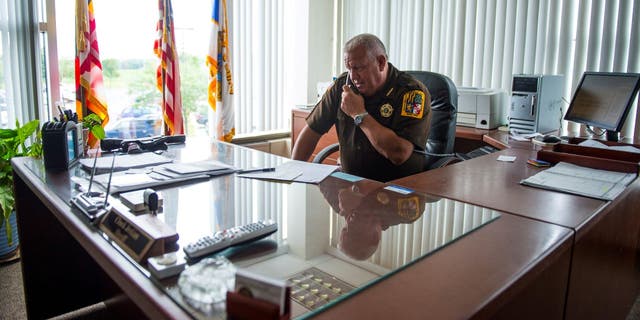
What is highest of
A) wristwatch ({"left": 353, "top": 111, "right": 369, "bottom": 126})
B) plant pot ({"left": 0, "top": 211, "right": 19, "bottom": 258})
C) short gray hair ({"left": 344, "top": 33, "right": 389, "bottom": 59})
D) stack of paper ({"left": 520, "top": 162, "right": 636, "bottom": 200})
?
short gray hair ({"left": 344, "top": 33, "right": 389, "bottom": 59})

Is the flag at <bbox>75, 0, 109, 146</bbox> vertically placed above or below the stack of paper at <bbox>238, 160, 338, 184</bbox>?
above

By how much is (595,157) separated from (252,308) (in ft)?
5.42

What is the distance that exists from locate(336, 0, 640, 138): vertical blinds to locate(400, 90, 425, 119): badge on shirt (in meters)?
1.36

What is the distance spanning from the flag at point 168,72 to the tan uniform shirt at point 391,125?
60.1 inches

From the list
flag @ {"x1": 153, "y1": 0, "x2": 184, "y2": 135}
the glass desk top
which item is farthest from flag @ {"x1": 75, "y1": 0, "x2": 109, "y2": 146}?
the glass desk top

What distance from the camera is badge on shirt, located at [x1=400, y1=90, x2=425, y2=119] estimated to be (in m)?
2.18

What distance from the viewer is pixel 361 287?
78 cm

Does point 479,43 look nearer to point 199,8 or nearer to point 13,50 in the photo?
point 199,8

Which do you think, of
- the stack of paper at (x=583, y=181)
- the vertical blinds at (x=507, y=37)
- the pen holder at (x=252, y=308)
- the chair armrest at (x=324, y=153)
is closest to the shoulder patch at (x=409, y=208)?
the stack of paper at (x=583, y=181)

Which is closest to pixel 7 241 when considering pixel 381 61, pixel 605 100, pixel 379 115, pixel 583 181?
pixel 379 115

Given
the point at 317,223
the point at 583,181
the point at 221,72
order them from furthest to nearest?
the point at 221,72
the point at 583,181
the point at 317,223

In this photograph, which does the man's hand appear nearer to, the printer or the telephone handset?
the telephone handset

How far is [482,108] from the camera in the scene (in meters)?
3.03

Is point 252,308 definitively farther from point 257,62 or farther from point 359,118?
point 257,62
